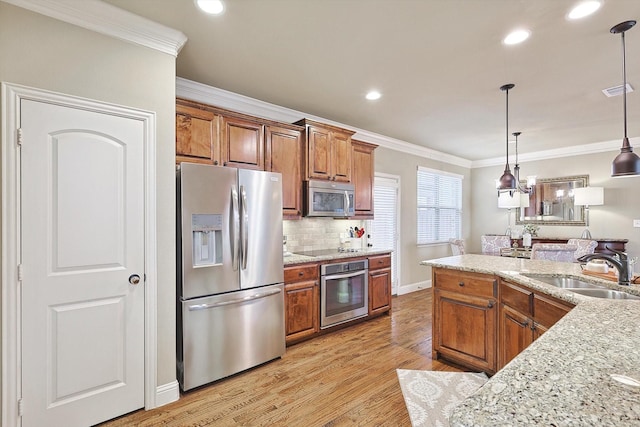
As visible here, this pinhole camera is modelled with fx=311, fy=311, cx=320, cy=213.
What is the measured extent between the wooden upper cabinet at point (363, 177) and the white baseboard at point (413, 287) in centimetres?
178

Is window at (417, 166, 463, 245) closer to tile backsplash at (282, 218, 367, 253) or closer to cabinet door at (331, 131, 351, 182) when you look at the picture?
tile backsplash at (282, 218, 367, 253)

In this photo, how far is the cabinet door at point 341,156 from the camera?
3.99 m

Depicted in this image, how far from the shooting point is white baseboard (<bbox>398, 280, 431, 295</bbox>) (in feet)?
18.2

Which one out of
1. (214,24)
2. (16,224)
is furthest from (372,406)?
(214,24)

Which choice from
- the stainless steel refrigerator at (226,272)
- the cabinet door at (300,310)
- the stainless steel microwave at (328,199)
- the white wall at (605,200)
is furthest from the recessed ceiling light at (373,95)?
the white wall at (605,200)

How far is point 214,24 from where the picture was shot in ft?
7.30

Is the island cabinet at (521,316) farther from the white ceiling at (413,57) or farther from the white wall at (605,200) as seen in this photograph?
the white wall at (605,200)

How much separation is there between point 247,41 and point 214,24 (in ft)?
0.92

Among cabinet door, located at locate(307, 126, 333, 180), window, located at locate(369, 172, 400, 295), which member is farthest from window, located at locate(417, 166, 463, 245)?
cabinet door, located at locate(307, 126, 333, 180)

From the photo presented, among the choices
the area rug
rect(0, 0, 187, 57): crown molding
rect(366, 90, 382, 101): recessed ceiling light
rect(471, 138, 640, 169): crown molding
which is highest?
rect(366, 90, 382, 101): recessed ceiling light

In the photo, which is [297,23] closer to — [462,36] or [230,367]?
[462,36]

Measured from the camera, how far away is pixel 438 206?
21.0ft

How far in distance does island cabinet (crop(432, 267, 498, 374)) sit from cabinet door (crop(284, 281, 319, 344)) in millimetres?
1262

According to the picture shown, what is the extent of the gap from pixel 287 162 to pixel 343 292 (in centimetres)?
169
